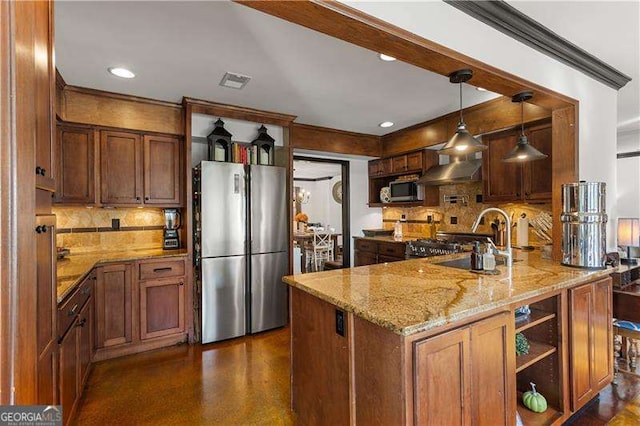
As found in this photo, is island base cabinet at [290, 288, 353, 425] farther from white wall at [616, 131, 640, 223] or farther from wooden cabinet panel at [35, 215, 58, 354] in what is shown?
white wall at [616, 131, 640, 223]

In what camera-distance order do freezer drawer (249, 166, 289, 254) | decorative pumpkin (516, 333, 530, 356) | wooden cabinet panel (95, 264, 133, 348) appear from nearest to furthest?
decorative pumpkin (516, 333, 530, 356) → wooden cabinet panel (95, 264, 133, 348) → freezer drawer (249, 166, 289, 254)

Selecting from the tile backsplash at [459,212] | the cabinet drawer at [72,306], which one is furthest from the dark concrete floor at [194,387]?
the tile backsplash at [459,212]

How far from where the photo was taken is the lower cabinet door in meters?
1.64

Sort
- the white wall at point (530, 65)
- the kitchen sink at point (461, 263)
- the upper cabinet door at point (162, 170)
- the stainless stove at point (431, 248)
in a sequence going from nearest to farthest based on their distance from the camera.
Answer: the white wall at point (530, 65)
the kitchen sink at point (461, 263)
the upper cabinet door at point (162, 170)
the stainless stove at point (431, 248)

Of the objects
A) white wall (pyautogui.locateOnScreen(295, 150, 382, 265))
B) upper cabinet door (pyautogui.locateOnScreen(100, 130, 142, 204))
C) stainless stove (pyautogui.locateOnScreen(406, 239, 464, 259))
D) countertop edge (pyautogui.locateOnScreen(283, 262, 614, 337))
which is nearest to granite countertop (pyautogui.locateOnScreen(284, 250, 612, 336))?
countertop edge (pyautogui.locateOnScreen(283, 262, 614, 337))

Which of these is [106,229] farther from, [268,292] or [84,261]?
[268,292]

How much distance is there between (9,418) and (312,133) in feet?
13.2

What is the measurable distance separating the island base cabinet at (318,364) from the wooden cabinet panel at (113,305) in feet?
6.15

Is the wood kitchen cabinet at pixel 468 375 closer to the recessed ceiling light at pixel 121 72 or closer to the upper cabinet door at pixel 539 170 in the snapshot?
the upper cabinet door at pixel 539 170

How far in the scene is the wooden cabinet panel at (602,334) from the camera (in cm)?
206

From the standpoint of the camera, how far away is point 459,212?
4.36m

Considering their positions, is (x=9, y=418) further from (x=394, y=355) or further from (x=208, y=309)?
(x=208, y=309)

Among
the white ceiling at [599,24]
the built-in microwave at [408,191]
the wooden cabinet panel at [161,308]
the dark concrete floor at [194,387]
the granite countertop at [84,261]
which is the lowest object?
the dark concrete floor at [194,387]

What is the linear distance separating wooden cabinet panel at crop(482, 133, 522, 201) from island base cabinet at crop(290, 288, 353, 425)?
282 centimetres
